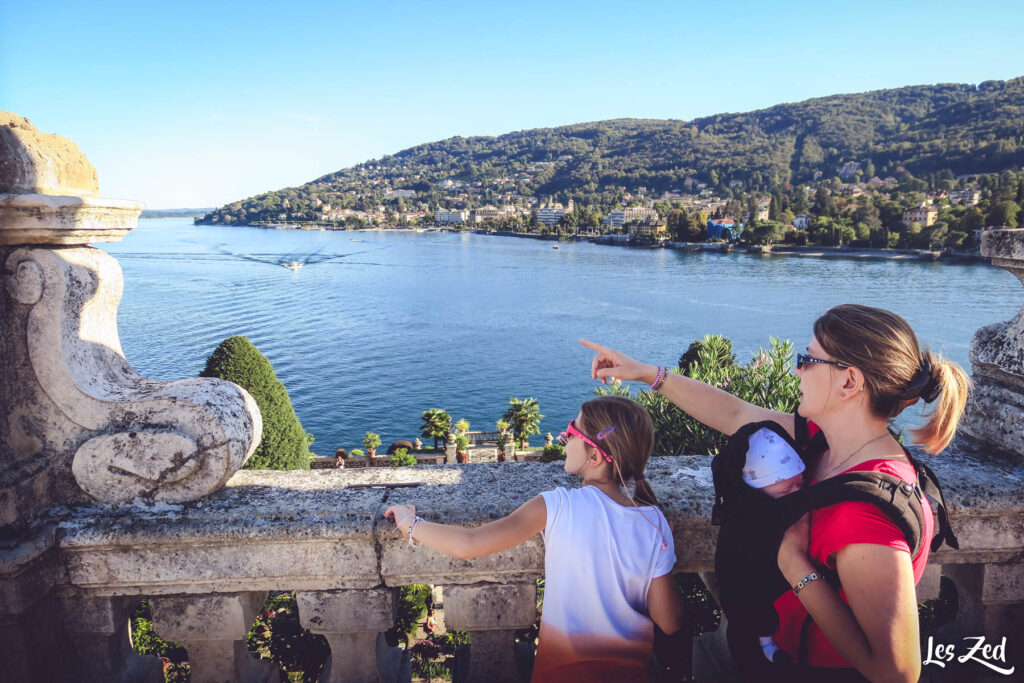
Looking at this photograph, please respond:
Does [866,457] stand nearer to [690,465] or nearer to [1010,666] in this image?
[690,465]

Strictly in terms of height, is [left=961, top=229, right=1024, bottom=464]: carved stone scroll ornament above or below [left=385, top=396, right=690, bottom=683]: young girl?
above

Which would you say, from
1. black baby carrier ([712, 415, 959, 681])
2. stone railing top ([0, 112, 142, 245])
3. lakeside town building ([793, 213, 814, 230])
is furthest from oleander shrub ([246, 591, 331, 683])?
lakeside town building ([793, 213, 814, 230])

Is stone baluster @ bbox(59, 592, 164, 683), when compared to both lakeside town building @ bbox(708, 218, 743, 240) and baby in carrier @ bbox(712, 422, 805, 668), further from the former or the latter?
lakeside town building @ bbox(708, 218, 743, 240)

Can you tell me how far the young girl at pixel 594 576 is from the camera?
1690mm

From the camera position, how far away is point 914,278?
5884 centimetres

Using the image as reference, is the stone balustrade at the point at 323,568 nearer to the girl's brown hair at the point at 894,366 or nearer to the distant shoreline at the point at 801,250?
the girl's brown hair at the point at 894,366

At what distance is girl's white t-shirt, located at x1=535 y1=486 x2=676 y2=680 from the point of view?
66.5 inches

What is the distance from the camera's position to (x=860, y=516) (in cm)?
133

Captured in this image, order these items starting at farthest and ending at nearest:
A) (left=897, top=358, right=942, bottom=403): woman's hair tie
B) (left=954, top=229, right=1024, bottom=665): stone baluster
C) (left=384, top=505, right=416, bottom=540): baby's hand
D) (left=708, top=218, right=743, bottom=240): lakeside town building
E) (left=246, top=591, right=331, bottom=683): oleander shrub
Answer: (left=708, top=218, right=743, bottom=240): lakeside town building, (left=246, top=591, right=331, bottom=683): oleander shrub, (left=954, top=229, right=1024, bottom=665): stone baluster, (left=384, top=505, right=416, bottom=540): baby's hand, (left=897, top=358, right=942, bottom=403): woman's hair tie

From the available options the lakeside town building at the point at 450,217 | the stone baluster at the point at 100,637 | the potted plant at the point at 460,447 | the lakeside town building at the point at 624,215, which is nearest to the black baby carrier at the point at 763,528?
the stone baluster at the point at 100,637

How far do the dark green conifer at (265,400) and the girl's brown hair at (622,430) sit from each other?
335 inches

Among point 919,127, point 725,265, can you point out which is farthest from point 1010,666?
point 919,127

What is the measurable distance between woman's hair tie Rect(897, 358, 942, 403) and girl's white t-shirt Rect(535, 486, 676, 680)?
0.70m

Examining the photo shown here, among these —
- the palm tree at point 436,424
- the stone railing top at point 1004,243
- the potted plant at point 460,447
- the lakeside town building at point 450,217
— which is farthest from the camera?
the lakeside town building at point 450,217
